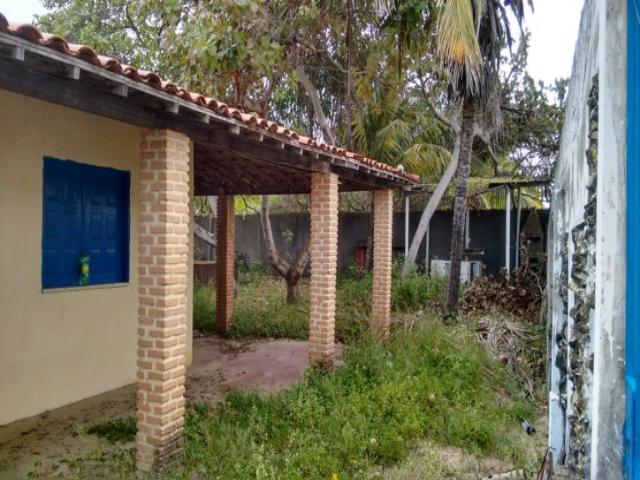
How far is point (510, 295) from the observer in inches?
378

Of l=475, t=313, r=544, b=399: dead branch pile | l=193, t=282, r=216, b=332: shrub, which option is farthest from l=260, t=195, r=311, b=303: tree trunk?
l=475, t=313, r=544, b=399: dead branch pile

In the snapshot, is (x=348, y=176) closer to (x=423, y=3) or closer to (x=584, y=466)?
(x=423, y=3)

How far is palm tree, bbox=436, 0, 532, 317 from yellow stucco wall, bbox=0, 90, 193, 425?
4.63 metres

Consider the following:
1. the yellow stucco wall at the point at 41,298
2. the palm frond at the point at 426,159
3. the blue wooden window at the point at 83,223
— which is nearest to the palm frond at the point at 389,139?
the palm frond at the point at 426,159

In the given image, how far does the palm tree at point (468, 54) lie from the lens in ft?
21.9

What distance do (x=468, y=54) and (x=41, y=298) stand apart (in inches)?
247

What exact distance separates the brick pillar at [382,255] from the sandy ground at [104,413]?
0.98m

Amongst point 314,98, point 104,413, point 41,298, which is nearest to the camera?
point 41,298

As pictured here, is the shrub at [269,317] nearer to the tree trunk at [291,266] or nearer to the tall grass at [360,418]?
the tree trunk at [291,266]

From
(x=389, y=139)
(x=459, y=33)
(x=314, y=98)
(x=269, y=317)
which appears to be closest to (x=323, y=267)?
(x=459, y=33)

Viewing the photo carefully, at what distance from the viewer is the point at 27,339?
4949mm

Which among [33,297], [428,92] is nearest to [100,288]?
[33,297]

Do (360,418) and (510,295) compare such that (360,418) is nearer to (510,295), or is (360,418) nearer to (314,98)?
(510,295)

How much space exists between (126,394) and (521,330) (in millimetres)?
6095
